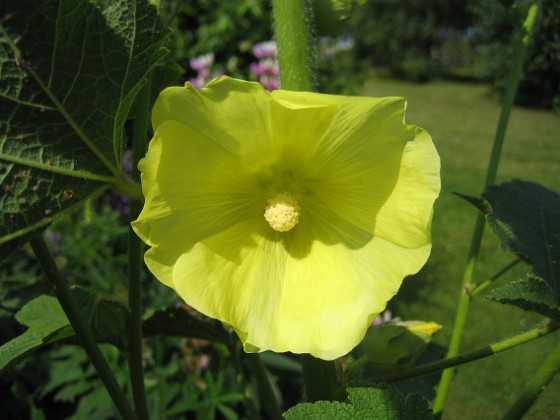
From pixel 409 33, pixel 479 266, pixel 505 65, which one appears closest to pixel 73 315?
pixel 479 266

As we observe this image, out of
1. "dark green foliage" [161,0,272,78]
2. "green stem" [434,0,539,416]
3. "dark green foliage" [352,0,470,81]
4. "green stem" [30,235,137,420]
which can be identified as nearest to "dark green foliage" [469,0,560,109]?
"green stem" [434,0,539,416]

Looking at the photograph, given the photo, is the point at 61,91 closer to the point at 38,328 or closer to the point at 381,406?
the point at 38,328

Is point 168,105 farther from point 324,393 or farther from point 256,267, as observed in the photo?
point 324,393

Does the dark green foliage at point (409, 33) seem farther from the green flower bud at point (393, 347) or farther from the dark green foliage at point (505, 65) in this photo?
the green flower bud at point (393, 347)

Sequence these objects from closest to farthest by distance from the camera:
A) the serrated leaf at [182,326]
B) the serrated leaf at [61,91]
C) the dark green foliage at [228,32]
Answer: the serrated leaf at [61,91] → the serrated leaf at [182,326] → the dark green foliage at [228,32]

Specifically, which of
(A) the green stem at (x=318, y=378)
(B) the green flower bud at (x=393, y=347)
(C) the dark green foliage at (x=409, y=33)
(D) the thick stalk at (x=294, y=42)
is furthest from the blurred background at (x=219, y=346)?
(C) the dark green foliage at (x=409, y=33)

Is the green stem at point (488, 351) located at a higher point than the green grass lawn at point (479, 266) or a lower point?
higher
